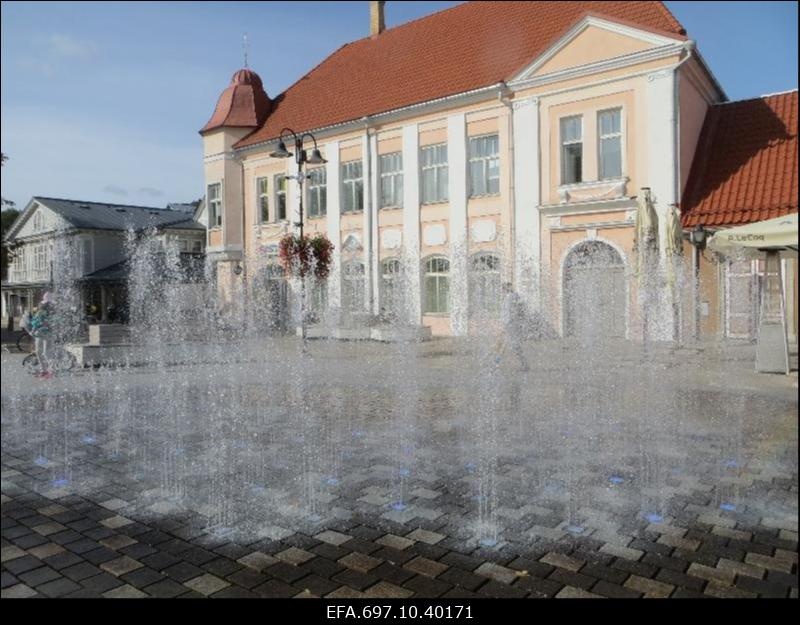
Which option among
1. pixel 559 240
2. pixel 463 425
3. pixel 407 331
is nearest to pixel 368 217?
pixel 407 331

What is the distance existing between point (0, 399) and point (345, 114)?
5.73m

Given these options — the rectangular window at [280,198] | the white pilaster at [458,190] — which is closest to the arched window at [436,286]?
the white pilaster at [458,190]

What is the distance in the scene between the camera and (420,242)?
1522 centimetres

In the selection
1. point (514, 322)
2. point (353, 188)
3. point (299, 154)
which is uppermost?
point (353, 188)

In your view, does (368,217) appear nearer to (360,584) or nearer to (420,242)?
(420,242)

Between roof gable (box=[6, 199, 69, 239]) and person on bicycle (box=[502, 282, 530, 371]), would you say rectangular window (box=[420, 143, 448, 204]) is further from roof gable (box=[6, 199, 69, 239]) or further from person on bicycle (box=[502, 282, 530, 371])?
roof gable (box=[6, 199, 69, 239])

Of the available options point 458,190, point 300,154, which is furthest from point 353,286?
point 300,154

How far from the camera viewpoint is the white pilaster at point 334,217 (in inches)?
294

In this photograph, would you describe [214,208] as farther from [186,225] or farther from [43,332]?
[43,332]

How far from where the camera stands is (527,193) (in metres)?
12.8

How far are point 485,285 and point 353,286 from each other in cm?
310

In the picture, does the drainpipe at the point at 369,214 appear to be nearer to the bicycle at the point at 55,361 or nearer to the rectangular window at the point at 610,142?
the rectangular window at the point at 610,142

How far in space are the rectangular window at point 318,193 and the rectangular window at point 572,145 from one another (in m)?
4.90

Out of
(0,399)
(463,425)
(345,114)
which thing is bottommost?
(463,425)
